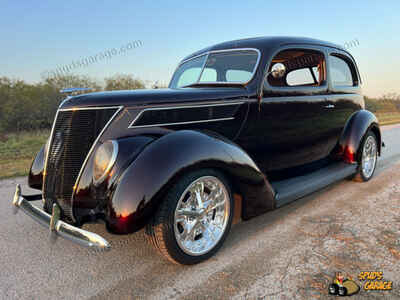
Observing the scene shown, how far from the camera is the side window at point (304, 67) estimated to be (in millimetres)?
3822

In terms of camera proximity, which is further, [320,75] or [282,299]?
[320,75]

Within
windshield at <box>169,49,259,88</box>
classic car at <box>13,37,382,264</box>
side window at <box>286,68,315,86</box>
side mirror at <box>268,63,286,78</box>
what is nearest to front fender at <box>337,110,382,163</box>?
classic car at <box>13,37,382,264</box>

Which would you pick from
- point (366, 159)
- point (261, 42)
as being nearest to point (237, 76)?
point (261, 42)

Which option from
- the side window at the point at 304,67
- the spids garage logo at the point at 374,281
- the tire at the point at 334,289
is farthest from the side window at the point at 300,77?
the tire at the point at 334,289

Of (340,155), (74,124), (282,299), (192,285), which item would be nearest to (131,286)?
(192,285)

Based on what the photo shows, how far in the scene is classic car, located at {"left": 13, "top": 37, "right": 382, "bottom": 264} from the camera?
6.93ft

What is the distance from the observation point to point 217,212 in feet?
8.37

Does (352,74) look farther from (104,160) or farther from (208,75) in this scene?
(104,160)

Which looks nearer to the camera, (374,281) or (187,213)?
(374,281)

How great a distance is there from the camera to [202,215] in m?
2.43

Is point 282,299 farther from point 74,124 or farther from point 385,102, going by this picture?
point 385,102

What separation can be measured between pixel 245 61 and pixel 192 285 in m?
2.49

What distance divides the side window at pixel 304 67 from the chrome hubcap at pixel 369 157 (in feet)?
4.57

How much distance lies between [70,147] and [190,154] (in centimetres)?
102
